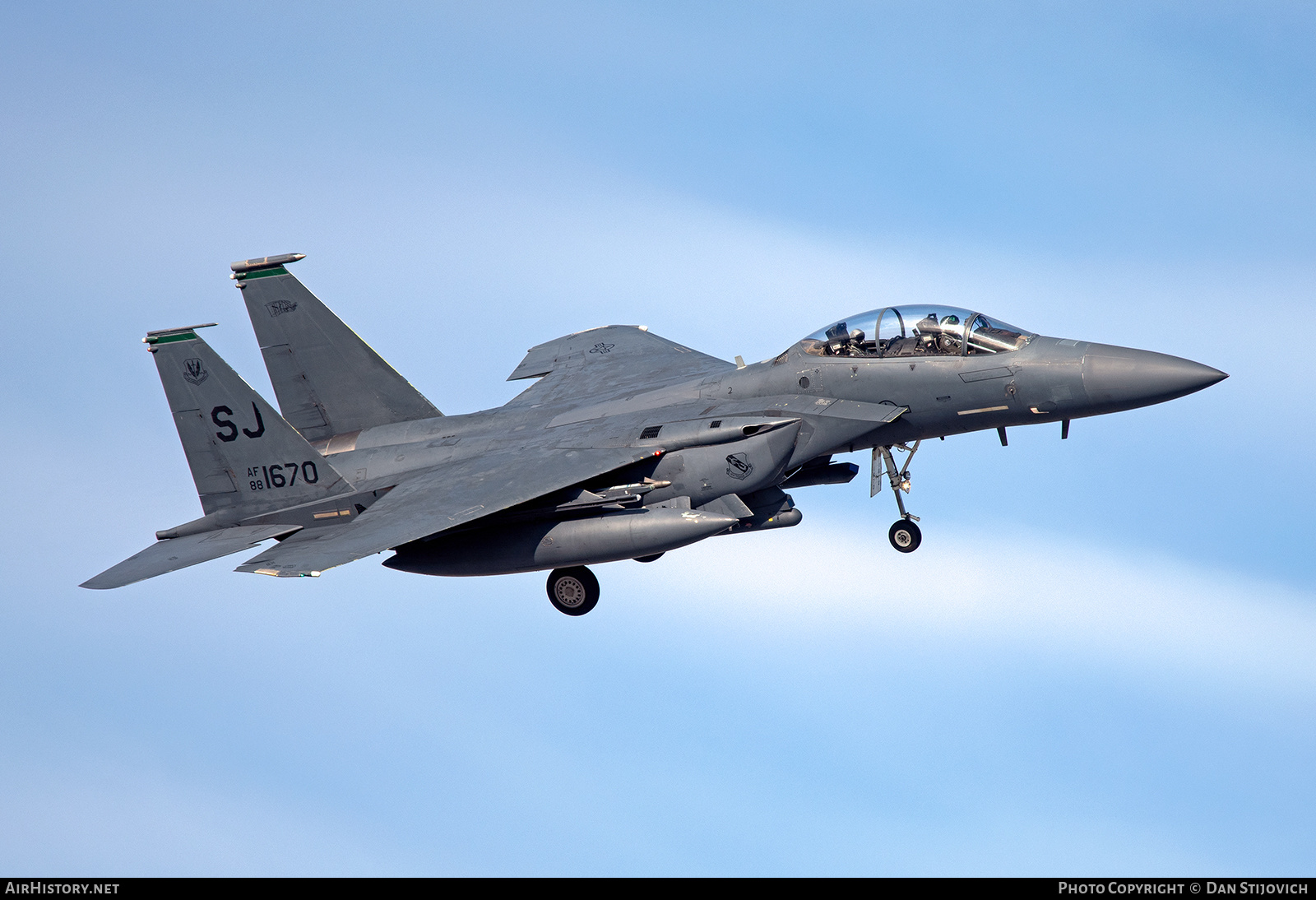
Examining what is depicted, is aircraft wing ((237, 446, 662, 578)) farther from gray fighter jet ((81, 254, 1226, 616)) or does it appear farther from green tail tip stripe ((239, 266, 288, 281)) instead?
green tail tip stripe ((239, 266, 288, 281))

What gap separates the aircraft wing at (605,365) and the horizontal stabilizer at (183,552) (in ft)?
16.6

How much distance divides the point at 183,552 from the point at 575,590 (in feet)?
19.1

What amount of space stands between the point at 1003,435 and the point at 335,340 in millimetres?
11135

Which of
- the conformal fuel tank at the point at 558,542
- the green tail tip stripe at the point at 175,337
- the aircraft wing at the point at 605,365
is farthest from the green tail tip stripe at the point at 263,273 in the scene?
the conformal fuel tank at the point at 558,542

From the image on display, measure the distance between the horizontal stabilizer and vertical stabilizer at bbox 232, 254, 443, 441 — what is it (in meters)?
3.16

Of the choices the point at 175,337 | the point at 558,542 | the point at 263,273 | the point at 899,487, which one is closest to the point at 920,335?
the point at 899,487

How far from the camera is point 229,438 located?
73.8ft

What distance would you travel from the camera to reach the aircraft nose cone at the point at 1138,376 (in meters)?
20.6

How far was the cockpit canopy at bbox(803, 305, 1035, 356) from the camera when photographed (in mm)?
21469

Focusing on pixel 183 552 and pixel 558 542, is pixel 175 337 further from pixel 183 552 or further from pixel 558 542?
pixel 558 542

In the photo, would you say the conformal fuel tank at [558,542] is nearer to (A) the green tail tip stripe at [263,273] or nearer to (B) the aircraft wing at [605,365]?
(B) the aircraft wing at [605,365]

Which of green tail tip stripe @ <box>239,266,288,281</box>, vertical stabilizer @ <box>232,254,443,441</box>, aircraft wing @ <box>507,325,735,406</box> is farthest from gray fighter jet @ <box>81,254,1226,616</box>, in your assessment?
green tail tip stripe @ <box>239,266,288,281</box>
